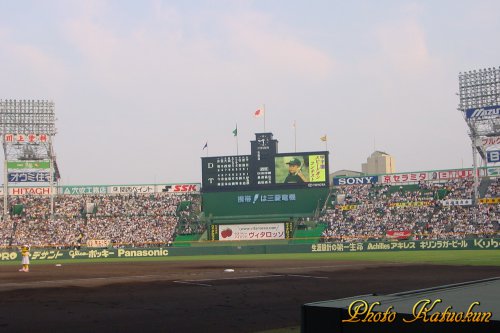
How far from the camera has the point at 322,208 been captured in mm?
78250

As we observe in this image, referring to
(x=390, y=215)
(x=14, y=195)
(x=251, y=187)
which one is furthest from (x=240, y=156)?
(x=14, y=195)

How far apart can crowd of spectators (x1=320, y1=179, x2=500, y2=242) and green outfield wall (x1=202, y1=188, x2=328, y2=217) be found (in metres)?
2.92

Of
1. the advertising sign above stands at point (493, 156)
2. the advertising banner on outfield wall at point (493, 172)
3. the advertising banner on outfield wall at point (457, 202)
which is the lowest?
the advertising banner on outfield wall at point (457, 202)

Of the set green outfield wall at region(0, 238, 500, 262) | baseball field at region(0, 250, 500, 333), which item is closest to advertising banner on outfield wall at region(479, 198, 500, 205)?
green outfield wall at region(0, 238, 500, 262)

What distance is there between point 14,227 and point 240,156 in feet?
101

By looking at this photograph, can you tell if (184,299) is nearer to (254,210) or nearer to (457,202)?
(457,202)

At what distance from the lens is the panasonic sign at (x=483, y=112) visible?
233ft

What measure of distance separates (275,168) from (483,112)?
27.0m

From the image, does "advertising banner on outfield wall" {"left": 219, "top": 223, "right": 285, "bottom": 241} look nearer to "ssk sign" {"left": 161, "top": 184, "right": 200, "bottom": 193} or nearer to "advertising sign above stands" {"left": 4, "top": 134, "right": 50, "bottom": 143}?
"ssk sign" {"left": 161, "top": 184, "right": 200, "bottom": 193}

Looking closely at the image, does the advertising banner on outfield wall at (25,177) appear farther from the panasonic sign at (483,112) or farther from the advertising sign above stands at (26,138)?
the panasonic sign at (483,112)

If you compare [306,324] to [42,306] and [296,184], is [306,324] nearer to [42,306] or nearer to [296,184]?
[42,306]

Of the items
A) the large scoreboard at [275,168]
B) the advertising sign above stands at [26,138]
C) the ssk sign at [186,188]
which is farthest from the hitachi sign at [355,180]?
the advertising sign above stands at [26,138]

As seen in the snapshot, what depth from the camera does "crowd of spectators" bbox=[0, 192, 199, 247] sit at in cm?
7231

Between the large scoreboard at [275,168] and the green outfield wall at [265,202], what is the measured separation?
4.20m
